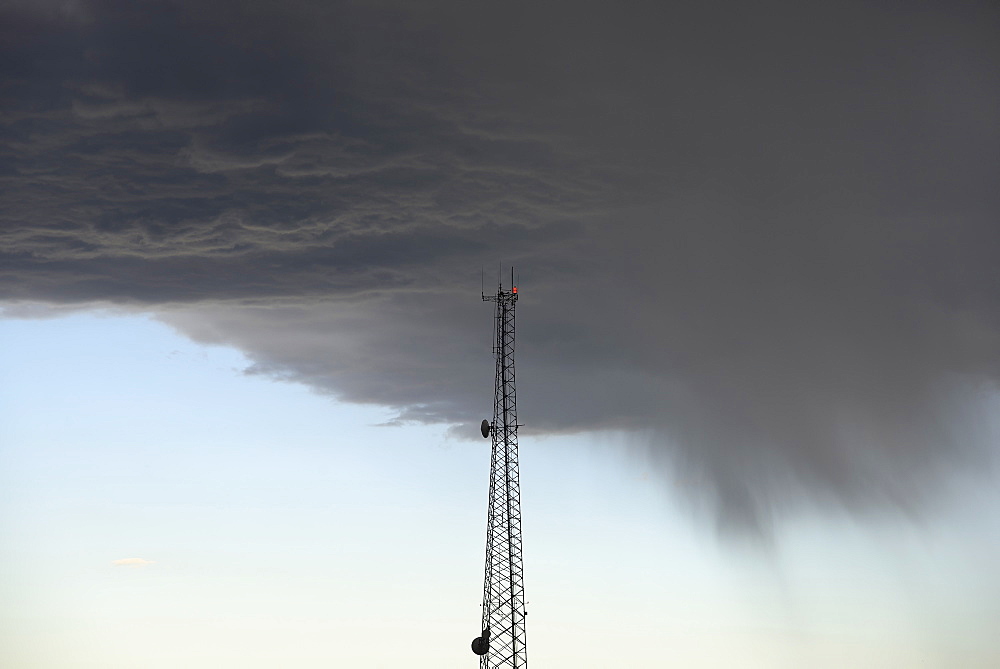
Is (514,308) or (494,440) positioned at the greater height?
(514,308)

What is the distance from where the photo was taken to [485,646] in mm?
99188

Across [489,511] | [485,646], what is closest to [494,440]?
[489,511]

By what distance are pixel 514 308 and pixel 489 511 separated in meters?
18.1

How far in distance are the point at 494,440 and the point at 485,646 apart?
56.5 ft

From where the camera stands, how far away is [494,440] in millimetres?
102312

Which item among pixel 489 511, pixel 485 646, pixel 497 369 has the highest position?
pixel 497 369

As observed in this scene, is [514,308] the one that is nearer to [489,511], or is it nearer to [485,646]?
[489,511]

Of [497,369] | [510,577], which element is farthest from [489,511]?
[497,369]

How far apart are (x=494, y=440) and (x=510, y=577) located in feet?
38.6

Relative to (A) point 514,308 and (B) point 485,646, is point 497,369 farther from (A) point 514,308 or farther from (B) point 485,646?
(B) point 485,646

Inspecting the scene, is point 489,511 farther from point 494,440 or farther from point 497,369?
point 497,369

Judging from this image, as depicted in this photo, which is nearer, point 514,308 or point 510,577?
point 510,577

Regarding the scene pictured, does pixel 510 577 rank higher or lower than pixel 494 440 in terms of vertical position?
lower

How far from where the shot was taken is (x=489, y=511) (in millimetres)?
100312
